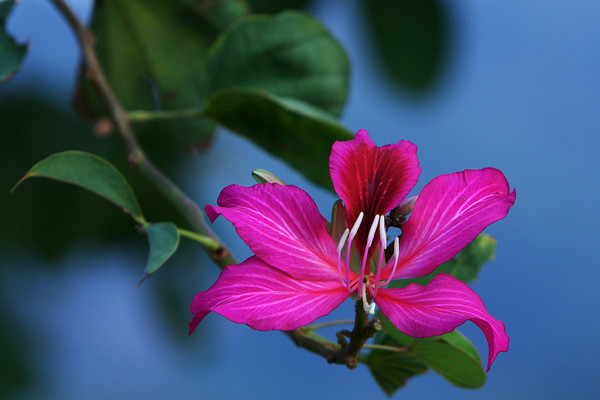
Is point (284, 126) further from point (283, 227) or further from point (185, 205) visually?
point (283, 227)

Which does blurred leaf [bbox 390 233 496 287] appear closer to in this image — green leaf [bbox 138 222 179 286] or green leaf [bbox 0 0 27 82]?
green leaf [bbox 138 222 179 286]

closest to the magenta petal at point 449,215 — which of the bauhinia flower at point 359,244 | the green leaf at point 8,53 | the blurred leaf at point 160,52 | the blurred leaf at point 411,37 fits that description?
the bauhinia flower at point 359,244

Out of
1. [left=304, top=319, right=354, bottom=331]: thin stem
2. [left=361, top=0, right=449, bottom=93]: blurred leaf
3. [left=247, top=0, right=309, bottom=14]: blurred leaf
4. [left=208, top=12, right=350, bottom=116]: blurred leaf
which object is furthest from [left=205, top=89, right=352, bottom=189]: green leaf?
[left=361, top=0, right=449, bottom=93]: blurred leaf

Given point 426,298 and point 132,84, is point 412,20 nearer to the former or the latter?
point 132,84

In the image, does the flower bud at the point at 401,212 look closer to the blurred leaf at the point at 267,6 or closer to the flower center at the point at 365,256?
the flower center at the point at 365,256

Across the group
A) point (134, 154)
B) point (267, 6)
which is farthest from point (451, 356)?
point (267, 6)
